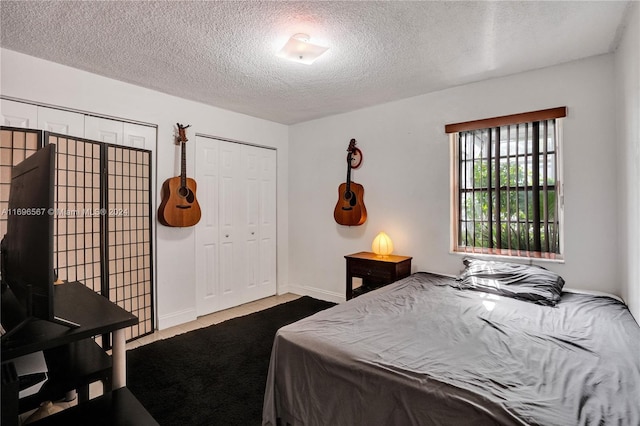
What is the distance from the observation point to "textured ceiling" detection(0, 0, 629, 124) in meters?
1.93

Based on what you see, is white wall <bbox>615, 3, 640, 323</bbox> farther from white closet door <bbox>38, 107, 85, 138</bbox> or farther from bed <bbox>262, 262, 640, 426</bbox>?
white closet door <bbox>38, 107, 85, 138</bbox>

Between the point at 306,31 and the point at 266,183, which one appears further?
the point at 266,183

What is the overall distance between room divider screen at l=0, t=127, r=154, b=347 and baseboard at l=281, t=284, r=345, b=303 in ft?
6.36

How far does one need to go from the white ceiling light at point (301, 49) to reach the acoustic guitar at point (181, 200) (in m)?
1.63

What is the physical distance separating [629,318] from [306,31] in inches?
106

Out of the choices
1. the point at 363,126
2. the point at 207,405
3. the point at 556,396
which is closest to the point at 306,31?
the point at 363,126

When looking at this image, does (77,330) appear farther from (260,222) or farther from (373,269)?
(260,222)

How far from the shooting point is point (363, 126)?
3.90 metres

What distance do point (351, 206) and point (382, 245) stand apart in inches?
25.2

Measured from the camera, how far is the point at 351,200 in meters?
3.90

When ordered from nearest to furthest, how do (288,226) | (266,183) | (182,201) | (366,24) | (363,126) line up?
(366,24) → (182,201) → (363,126) → (266,183) → (288,226)

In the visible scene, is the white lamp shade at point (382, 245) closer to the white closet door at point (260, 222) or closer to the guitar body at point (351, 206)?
the guitar body at point (351, 206)

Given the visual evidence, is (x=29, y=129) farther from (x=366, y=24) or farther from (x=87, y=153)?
(x=366, y=24)

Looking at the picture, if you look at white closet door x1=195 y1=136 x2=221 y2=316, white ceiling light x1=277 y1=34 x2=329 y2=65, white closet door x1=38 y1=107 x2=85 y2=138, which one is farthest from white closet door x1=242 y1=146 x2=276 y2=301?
white ceiling light x1=277 y1=34 x2=329 y2=65
